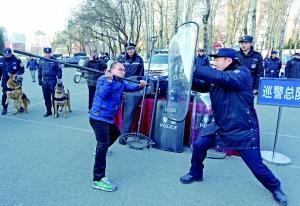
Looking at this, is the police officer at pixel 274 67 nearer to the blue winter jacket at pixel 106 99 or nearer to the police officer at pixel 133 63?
the police officer at pixel 133 63

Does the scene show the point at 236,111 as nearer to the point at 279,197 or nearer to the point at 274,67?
the point at 279,197

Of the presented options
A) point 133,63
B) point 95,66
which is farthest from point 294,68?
point 95,66

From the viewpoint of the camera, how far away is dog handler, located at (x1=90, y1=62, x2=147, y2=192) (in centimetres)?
352

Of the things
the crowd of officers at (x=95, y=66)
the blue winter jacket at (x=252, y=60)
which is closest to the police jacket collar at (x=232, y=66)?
the crowd of officers at (x=95, y=66)

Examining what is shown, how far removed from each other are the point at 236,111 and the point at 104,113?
62.3 inches

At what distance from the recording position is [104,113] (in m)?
3.57

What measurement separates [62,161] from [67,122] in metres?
2.78

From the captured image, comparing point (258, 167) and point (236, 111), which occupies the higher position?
point (236, 111)

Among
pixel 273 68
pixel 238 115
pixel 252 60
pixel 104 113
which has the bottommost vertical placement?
pixel 104 113

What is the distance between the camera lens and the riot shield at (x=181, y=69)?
3.31 metres

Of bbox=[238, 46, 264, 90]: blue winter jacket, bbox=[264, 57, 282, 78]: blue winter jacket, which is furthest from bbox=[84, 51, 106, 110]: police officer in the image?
bbox=[264, 57, 282, 78]: blue winter jacket

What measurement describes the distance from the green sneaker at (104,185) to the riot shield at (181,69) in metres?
1.20

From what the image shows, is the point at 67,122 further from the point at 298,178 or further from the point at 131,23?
the point at 131,23

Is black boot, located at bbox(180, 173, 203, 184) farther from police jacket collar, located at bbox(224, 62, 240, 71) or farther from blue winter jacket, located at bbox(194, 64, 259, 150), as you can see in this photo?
police jacket collar, located at bbox(224, 62, 240, 71)
